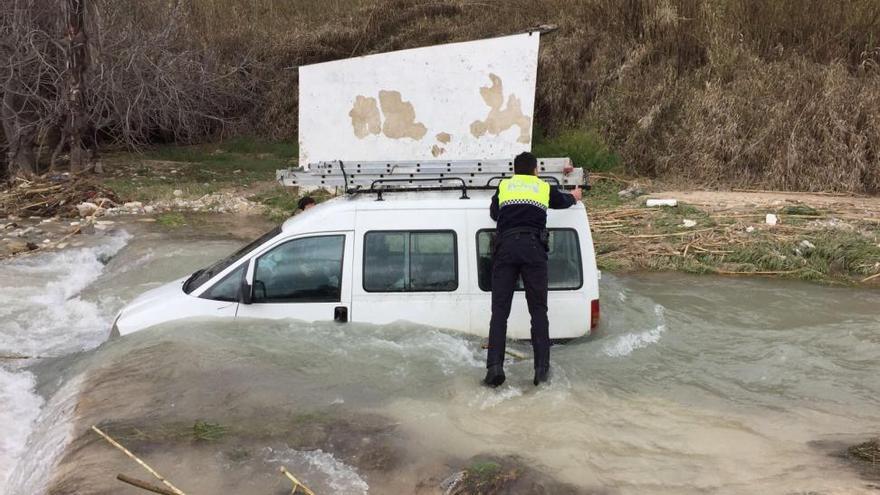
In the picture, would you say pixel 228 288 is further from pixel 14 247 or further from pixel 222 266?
pixel 14 247

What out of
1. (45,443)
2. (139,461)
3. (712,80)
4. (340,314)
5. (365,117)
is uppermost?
(712,80)

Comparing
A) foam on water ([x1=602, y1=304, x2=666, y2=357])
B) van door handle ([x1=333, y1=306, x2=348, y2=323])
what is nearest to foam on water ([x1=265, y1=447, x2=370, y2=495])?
van door handle ([x1=333, y1=306, x2=348, y2=323])

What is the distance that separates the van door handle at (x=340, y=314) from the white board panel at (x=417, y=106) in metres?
8.63

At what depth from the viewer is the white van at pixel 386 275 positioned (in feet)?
18.1

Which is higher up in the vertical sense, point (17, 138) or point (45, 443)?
point (17, 138)

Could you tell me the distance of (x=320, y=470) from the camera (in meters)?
4.05

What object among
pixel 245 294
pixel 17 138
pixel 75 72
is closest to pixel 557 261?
pixel 245 294

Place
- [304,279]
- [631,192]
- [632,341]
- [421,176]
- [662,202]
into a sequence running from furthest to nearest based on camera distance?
[631,192] < [662,202] < [632,341] < [421,176] < [304,279]

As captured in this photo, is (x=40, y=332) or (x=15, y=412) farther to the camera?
(x=40, y=332)

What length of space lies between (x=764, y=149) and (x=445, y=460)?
38.0 feet

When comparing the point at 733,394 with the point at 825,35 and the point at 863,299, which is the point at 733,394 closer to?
the point at 863,299

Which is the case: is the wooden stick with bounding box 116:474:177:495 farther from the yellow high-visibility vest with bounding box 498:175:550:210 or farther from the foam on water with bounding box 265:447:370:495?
the yellow high-visibility vest with bounding box 498:175:550:210

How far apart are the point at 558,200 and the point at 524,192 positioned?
1.16ft

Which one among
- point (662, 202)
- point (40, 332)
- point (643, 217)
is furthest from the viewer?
point (662, 202)
